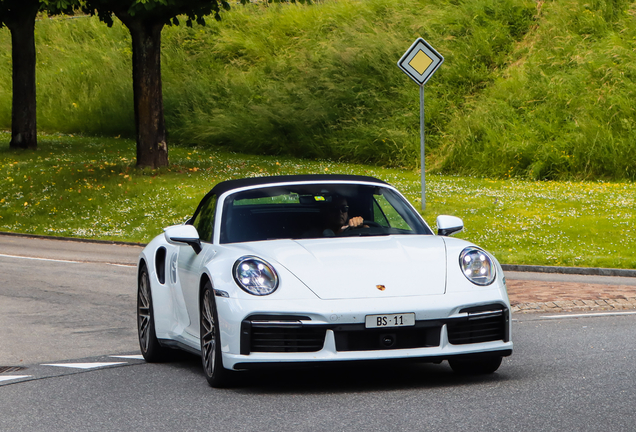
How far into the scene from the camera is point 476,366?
694cm

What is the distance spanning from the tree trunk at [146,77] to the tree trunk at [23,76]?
838cm


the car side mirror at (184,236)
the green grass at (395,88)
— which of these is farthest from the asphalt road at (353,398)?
the green grass at (395,88)

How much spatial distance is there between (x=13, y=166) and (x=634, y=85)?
57.3ft

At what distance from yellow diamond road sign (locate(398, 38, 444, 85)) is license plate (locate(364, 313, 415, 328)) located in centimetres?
1227

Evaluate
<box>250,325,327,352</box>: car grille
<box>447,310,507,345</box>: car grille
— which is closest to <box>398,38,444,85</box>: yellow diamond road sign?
<box>447,310,507,345</box>: car grille

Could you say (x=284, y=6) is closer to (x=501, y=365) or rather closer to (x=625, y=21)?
(x=625, y=21)

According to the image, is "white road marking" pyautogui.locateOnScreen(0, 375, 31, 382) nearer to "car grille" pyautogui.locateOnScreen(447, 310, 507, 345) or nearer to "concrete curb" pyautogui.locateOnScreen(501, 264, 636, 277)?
"car grille" pyautogui.locateOnScreen(447, 310, 507, 345)

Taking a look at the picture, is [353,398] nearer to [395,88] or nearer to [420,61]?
[420,61]

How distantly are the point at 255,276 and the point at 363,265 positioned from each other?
676 millimetres

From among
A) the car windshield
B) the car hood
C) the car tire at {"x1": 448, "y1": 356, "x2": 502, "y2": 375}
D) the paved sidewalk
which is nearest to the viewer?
the car hood

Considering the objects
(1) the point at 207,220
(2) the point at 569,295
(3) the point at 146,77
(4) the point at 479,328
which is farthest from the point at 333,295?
(3) the point at 146,77

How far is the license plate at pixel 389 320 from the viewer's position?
6156 mm

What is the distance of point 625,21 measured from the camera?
105 feet

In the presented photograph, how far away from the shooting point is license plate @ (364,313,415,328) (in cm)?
616
